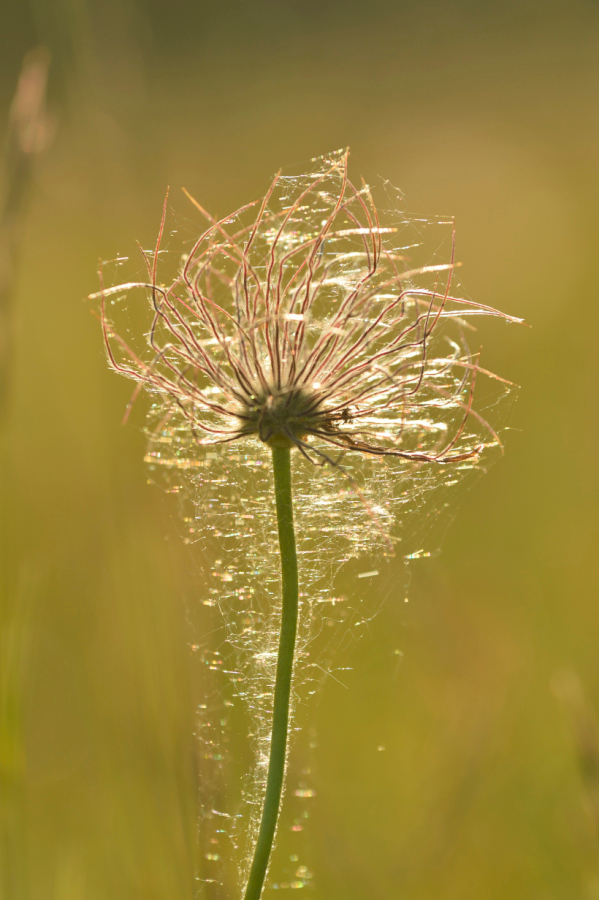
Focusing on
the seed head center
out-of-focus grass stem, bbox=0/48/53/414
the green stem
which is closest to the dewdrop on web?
the seed head center

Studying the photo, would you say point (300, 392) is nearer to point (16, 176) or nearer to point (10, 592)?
point (16, 176)

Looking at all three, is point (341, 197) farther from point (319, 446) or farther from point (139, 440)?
point (139, 440)

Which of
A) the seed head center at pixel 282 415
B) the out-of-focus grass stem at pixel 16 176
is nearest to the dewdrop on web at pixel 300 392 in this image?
the seed head center at pixel 282 415

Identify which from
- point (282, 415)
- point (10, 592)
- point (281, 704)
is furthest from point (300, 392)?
point (10, 592)

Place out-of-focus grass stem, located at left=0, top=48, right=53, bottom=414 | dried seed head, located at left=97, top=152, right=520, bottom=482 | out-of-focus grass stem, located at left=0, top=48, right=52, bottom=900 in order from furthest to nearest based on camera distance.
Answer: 1. out-of-focus grass stem, located at left=0, top=48, right=53, bottom=414
2. dried seed head, located at left=97, top=152, right=520, bottom=482
3. out-of-focus grass stem, located at left=0, top=48, right=52, bottom=900

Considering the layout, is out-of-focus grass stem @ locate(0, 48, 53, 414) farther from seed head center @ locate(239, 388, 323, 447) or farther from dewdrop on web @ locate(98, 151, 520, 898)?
seed head center @ locate(239, 388, 323, 447)

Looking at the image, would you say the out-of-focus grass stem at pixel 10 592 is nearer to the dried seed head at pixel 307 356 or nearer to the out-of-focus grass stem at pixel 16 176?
the out-of-focus grass stem at pixel 16 176

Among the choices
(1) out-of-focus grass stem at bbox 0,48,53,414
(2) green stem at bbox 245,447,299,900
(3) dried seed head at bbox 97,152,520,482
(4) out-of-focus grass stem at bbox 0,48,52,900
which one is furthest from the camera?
(1) out-of-focus grass stem at bbox 0,48,53,414
